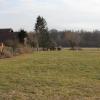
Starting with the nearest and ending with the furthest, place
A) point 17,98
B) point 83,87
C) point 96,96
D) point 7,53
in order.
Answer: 1. point 17,98
2. point 96,96
3. point 83,87
4. point 7,53

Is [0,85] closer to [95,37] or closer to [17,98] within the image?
[17,98]

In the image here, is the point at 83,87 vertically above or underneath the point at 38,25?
underneath

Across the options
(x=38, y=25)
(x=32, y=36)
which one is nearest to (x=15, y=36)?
(x=32, y=36)

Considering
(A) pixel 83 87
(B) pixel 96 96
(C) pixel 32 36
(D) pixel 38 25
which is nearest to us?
(B) pixel 96 96

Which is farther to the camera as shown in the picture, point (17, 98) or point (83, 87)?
point (83, 87)

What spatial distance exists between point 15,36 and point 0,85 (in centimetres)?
5622

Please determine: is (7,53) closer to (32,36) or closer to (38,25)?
(32,36)

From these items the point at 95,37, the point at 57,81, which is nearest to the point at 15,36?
the point at 57,81

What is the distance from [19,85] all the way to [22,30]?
57352 mm

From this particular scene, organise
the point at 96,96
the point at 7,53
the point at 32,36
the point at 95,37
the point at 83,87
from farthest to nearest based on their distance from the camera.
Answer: the point at 95,37 → the point at 32,36 → the point at 7,53 → the point at 83,87 → the point at 96,96

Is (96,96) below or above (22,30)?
below

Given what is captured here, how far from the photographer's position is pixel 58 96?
1074 centimetres

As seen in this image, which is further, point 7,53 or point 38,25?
point 38,25

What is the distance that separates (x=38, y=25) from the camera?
3831 inches
